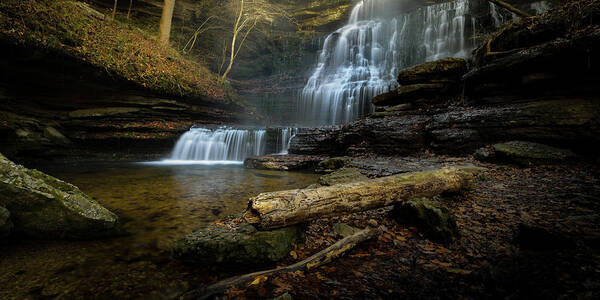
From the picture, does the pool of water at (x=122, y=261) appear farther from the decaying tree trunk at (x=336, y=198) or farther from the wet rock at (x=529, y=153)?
the wet rock at (x=529, y=153)

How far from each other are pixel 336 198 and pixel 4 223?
13.1 feet

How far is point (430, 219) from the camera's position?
8.46ft

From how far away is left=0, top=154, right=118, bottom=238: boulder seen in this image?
267 cm

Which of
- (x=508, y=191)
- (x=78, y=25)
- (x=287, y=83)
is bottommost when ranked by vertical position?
(x=508, y=191)

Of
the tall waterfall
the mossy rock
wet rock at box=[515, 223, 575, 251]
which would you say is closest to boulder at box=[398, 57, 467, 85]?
the tall waterfall

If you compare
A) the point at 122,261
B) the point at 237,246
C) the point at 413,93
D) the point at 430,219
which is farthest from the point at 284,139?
the point at 237,246

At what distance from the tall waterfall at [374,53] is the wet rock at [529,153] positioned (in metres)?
10.8

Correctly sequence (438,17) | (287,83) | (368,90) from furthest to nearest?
1. (287,83)
2. (438,17)
3. (368,90)

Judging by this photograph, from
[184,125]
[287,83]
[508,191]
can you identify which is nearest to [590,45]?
[508,191]

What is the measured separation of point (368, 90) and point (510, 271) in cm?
1684

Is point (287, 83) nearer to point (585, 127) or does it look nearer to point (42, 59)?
point (42, 59)

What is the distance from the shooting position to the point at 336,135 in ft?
37.5

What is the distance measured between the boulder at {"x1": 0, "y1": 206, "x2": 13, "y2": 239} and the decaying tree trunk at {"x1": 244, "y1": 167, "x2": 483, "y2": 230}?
9.62 feet

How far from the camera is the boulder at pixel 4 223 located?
2.50 metres
